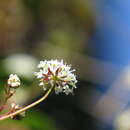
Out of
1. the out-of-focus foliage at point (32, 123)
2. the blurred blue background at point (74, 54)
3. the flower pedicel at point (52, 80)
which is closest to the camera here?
the flower pedicel at point (52, 80)

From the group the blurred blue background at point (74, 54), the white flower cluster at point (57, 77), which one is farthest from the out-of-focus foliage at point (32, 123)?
the white flower cluster at point (57, 77)

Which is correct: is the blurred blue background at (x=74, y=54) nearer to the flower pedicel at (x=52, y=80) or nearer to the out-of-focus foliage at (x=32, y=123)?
the out-of-focus foliage at (x=32, y=123)

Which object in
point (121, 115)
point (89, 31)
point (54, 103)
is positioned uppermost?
point (89, 31)

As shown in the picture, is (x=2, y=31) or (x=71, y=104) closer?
(x=2, y=31)

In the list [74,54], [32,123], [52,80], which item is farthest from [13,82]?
[74,54]

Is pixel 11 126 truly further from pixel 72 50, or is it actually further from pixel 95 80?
pixel 72 50

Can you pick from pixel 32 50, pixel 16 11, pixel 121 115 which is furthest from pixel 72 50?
pixel 121 115

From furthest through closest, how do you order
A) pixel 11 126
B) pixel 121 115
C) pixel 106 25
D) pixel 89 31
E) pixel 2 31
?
pixel 106 25, pixel 89 31, pixel 2 31, pixel 121 115, pixel 11 126

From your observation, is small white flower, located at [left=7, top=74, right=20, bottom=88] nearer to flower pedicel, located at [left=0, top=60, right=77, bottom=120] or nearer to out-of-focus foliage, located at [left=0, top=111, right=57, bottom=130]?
flower pedicel, located at [left=0, top=60, right=77, bottom=120]
